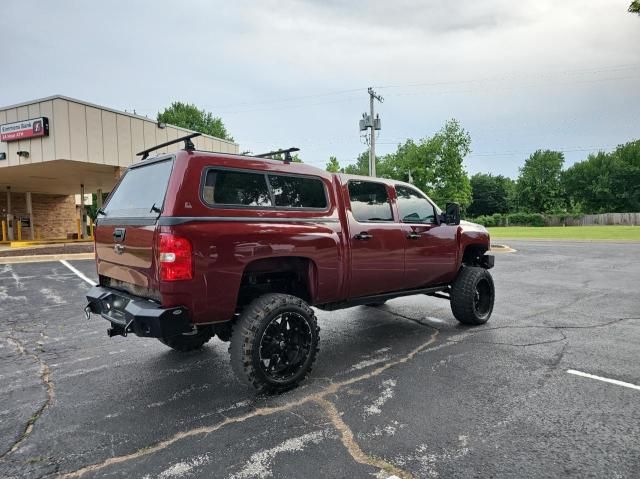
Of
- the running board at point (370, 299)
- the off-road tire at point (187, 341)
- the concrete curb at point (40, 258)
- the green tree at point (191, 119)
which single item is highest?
the green tree at point (191, 119)

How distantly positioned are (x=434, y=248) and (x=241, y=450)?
11.3 feet

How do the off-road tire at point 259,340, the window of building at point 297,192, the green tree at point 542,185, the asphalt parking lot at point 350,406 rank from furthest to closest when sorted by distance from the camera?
1. the green tree at point 542,185
2. the window of building at point 297,192
3. the off-road tire at point 259,340
4. the asphalt parking lot at point 350,406

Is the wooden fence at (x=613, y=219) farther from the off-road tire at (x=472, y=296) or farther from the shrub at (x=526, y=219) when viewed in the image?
the off-road tire at (x=472, y=296)

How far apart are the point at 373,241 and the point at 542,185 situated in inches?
3606

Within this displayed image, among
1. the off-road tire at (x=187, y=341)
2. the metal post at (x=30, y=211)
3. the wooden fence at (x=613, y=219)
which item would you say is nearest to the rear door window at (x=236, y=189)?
the off-road tire at (x=187, y=341)

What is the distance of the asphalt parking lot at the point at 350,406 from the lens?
8.32ft

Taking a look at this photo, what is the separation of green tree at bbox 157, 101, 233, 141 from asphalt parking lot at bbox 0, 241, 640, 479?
158 feet

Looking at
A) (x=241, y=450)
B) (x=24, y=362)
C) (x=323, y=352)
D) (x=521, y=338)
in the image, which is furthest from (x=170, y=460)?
(x=521, y=338)

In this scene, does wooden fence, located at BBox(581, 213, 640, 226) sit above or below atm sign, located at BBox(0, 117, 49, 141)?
below

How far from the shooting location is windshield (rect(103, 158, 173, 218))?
3516mm

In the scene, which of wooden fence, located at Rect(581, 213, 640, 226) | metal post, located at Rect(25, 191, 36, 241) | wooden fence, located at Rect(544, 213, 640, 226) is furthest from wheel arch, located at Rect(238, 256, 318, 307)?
wooden fence, located at Rect(581, 213, 640, 226)

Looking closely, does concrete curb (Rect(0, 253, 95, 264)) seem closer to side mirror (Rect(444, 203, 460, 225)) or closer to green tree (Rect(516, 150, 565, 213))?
side mirror (Rect(444, 203, 460, 225))

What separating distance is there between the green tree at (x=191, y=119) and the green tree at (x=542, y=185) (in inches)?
2489

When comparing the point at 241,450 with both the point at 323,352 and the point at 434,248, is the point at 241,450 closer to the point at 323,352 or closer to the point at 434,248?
the point at 323,352
